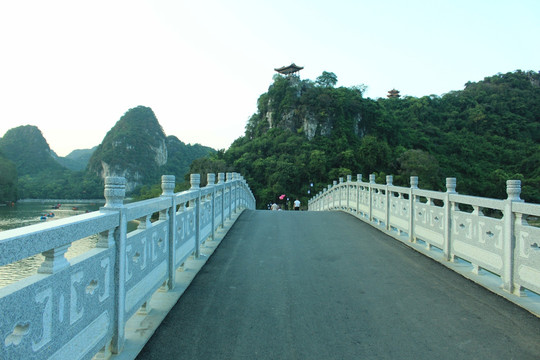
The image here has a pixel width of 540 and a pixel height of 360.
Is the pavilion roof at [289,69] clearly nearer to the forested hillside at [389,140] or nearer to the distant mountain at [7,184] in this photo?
the forested hillside at [389,140]

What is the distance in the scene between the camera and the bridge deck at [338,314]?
9.63ft

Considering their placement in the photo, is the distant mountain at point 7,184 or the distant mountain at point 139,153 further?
the distant mountain at point 139,153

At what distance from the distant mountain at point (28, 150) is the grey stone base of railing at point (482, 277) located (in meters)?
99.8

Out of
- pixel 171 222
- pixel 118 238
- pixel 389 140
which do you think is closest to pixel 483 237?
pixel 171 222

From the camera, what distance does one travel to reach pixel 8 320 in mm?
1533

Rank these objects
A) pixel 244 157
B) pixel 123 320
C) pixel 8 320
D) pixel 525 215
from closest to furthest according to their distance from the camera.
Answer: pixel 8 320 → pixel 123 320 → pixel 525 215 → pixel 244 157

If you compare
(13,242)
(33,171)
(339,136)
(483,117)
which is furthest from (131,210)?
(33,171)

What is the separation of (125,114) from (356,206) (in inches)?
4581

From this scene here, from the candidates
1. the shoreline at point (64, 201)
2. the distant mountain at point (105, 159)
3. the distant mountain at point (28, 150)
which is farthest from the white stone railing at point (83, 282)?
the distant mountain at point (28, 150)

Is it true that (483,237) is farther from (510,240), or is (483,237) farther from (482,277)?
(510,240)

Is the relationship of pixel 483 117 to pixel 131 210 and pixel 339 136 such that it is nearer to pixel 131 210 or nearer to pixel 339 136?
pixel 339 136

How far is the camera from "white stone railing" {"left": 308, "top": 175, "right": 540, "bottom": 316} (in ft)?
13.0

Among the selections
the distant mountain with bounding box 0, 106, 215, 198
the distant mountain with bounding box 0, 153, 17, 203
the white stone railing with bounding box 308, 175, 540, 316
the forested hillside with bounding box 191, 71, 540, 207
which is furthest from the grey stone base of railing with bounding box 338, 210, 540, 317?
the distant mountain with bounding box 0, 106, 215, 198

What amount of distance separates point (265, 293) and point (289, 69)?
85.2 m
